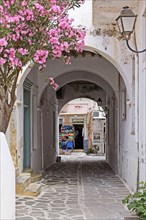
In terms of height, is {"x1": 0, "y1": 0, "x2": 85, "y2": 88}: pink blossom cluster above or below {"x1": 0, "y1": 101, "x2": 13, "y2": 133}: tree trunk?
above

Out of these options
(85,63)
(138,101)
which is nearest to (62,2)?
(138,101)

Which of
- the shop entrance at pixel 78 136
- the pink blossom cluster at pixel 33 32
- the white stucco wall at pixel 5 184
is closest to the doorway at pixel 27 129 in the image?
the pink blossom cluster at pixel 33 32

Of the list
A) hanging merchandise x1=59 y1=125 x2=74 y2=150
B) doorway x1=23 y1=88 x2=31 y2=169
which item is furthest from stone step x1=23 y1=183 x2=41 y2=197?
hanging merchandise x1=59 y1=125 x2=74 y2=150

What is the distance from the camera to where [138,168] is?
28.3ft

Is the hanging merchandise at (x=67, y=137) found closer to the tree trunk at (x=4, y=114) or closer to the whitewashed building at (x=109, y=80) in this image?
the whitewashed building at (x=109, y=80)

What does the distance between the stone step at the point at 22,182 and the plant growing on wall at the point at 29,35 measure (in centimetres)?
322

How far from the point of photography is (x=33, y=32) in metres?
6.05

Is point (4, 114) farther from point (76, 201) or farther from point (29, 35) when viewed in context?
point (76, 201)

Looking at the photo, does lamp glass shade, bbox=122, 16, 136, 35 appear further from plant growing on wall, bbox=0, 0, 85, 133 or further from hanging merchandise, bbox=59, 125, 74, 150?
hanging merchandise, bbox=59, 125, 74, 150

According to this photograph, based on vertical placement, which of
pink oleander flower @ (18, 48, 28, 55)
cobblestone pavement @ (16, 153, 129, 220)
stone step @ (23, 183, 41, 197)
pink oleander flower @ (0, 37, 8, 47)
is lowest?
cobblestone pavement @ (16, 153, 129, 220)

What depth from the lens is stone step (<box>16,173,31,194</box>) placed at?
924 centimetres

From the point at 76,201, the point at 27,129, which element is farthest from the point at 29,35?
the point at 27,129

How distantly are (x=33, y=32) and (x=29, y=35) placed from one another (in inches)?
4.5

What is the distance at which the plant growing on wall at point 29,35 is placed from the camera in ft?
18.6
